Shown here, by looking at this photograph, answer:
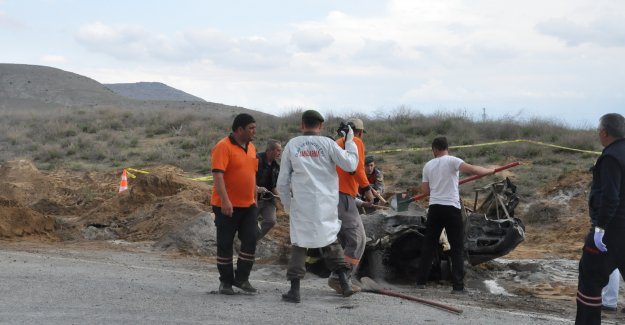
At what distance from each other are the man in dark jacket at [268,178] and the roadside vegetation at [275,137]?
9735mm

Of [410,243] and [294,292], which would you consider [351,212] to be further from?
[410,243]

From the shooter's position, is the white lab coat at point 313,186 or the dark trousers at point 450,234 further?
the dark trousers at point 450,234

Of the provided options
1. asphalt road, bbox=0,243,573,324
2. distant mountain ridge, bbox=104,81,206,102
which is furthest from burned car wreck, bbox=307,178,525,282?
distant mountain ridge, bbox=104,81,206,102

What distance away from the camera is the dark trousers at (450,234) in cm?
959

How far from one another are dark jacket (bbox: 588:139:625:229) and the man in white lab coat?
2415mm

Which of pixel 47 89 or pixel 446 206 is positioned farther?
pixel 47 89

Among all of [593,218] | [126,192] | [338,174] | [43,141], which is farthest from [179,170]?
[593,218]

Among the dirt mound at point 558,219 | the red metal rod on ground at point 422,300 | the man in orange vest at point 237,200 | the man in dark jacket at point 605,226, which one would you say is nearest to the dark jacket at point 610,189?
the man in dark jacket at point 605,226

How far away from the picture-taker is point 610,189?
6434 millimetres

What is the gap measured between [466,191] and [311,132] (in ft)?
40.4

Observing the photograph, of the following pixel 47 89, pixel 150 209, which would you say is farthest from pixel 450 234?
pixel 47 89

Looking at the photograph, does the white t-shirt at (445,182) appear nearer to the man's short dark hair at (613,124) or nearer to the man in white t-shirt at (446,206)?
the man in white t-shirt at (446,206)

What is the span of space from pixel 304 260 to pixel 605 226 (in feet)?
9.74

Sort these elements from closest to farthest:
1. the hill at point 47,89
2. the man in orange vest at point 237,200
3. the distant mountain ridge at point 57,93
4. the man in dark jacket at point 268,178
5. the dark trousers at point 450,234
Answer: the man in orange vest at point 237,200
the dark trousers at point 450,234
the man in dark jacket at point 268,178
the distant mountain ridge at point 57,93
the hill at point 47,89
